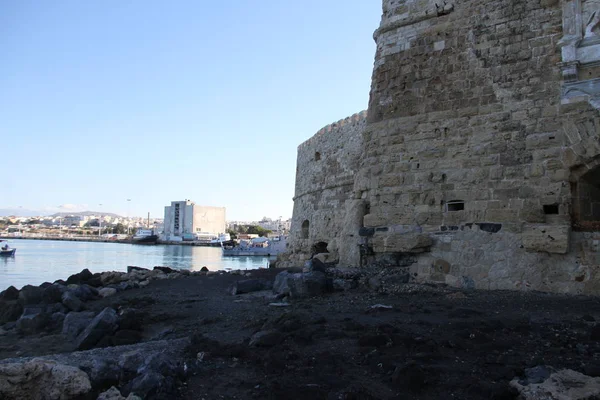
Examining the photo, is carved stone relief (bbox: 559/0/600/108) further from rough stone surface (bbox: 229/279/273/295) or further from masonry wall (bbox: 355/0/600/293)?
rough stone surface (bbox: 229/279/273/295)

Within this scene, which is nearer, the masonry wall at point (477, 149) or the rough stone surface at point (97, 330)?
the rough stone surface at point (97, 330)

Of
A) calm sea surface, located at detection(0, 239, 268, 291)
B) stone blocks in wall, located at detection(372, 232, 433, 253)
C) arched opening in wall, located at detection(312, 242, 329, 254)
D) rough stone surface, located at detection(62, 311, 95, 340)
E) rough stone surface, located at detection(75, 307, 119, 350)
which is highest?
stone blocks in wall, located at detection(372, 232, 433, 253)

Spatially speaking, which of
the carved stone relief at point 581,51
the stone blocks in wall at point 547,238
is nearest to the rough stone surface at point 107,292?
the stone blocks in wall at point 547,238

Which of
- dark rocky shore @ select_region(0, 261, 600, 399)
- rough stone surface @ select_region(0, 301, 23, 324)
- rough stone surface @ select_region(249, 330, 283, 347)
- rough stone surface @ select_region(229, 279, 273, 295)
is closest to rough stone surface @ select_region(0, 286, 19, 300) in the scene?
rough stone surface @ select_region(0, 301, 23, 324)

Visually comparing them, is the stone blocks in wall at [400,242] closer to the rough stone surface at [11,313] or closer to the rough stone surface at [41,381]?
the rough stone surface at [41,381]

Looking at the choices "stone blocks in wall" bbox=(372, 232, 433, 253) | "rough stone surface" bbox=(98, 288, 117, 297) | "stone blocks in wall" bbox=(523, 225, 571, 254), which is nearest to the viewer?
"stone blocks in wall" bbox=(523, 225, 571, 254)

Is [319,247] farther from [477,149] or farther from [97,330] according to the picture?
[97,330]

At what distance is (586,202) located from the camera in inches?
257

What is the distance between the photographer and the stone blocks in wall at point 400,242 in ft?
24.4

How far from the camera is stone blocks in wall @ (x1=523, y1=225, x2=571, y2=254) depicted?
621cm

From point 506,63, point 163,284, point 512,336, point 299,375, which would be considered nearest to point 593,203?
point 506,63

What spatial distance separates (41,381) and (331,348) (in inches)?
88.3

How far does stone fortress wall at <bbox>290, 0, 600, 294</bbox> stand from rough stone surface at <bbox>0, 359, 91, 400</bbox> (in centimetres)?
523

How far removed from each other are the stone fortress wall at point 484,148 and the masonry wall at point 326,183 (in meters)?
6.40
